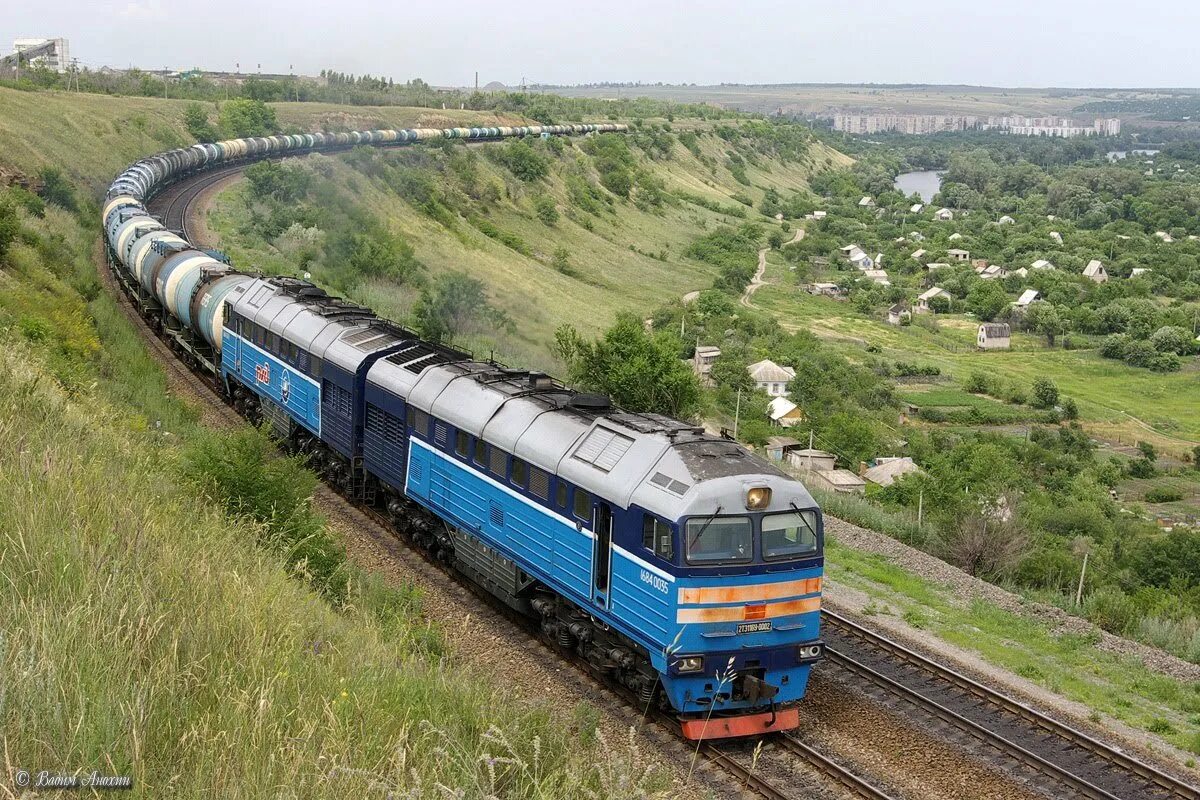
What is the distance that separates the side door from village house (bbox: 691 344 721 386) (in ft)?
213

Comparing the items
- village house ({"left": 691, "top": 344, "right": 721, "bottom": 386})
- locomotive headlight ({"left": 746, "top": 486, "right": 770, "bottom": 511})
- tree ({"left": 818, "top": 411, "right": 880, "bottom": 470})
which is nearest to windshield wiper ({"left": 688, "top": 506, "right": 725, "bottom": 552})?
locomotive headlight ({"left": 746, "top": 486, "right": 770, "bottom": 511})

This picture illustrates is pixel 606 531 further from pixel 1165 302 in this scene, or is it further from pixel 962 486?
pixel 1165 302

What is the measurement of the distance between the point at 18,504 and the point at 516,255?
74307 mm

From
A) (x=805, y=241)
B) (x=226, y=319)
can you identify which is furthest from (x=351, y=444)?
(x=805, y=241)

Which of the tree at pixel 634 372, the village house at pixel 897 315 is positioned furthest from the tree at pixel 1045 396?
the tree at pixel 634 372

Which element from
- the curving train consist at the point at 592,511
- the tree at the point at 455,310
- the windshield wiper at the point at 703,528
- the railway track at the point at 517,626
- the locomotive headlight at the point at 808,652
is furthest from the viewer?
the tree at the point at 455,310

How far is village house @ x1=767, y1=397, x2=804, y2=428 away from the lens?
7619 centimetres

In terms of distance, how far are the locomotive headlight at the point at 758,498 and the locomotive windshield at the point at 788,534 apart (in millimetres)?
180

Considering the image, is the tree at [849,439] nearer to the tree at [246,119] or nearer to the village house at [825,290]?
the tree at [246,119]

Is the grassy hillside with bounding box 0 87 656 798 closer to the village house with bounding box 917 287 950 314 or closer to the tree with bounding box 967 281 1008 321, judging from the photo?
the tree with bounding box 967 281 1008 321

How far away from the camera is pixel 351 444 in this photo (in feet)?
75.8

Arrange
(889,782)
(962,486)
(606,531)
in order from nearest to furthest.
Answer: (889,782) < (606,531) < (962,486)

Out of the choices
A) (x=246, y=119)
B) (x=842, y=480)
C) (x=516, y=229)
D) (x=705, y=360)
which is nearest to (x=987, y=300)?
(x=705, y=360)

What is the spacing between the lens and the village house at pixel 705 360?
80.7 m
